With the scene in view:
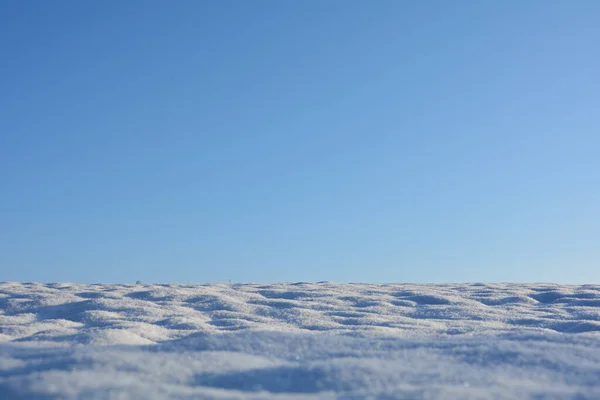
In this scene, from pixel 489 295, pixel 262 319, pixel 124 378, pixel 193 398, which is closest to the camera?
pixel 193 398

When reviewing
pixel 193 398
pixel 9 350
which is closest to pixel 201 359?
pixel 193 398

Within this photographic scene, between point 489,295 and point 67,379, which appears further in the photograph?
point 489,295

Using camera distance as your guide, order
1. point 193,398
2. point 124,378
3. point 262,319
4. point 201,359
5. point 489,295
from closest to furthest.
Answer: point 193,398 < point 124,378 < point 201,359 < point 262,319 < point 489,295

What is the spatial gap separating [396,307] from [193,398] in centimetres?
287

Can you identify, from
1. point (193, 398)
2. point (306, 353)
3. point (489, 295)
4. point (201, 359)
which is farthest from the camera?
point (489, 295)

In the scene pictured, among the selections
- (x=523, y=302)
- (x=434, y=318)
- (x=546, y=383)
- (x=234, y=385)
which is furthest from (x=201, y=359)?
(x=523, y=302)

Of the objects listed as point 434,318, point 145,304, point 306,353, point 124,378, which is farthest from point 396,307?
point 124,378

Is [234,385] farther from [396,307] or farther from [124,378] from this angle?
[396,307]

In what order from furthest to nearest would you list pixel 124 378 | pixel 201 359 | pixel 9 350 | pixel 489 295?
pixel 489 295, pixel 9 350, pixel 201 359, pixel 124 378

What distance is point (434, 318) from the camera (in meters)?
Result: 3.52

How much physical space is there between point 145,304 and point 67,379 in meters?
2.58

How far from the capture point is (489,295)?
470 cm

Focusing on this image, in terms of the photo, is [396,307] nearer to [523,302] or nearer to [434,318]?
[434,318]

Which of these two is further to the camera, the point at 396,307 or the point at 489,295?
the point at 489,295
